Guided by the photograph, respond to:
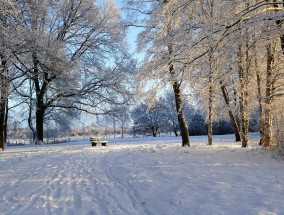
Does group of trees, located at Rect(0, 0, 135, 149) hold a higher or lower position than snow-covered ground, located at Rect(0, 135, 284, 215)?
higher

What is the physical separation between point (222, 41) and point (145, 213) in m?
5.62

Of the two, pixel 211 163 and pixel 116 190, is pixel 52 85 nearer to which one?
pixel 211 163

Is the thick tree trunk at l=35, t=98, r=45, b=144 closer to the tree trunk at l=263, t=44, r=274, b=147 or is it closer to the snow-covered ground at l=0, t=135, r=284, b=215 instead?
the snow-covered ground at l=0, t=135, r=284, b=215

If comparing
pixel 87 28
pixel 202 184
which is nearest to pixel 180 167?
pixel 202 184

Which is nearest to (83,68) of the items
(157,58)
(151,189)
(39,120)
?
(39,120)

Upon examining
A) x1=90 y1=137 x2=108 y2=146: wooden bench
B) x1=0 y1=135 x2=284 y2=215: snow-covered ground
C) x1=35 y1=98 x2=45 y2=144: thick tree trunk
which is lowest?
x1=0 y1=135 x2=284 y2=215: snow-covered ground

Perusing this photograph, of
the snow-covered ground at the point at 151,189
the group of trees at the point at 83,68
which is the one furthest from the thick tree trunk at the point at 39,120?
the snow-covered ground at the point at 151,189

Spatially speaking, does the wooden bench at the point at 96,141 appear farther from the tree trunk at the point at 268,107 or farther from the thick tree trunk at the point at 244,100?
the tree trunk at the point at 268,107

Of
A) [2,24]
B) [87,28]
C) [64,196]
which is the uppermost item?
[87,28]

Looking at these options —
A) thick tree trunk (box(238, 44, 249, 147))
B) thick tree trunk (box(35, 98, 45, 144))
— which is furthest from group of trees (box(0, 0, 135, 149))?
thick tree trunk (box(238, 44, 249, 147))

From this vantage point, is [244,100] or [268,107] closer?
[268,107]

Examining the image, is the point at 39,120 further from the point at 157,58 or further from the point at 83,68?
the point at 157,58

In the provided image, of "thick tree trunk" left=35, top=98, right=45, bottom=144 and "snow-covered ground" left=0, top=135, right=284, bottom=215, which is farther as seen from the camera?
"thick tree trunk" left=35, top=98, right=45, bottom=144

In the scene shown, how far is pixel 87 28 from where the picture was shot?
23406mm
